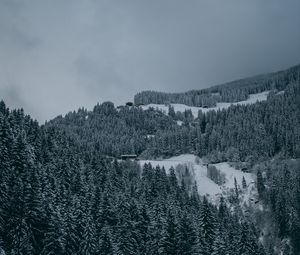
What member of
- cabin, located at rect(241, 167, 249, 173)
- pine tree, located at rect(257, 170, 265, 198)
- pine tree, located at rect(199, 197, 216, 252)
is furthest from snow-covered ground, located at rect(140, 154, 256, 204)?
pine tree, located at rect(199, 197, 216, 252)

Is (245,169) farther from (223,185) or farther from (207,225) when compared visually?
(207,225)

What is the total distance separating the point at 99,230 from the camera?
85.4 metres

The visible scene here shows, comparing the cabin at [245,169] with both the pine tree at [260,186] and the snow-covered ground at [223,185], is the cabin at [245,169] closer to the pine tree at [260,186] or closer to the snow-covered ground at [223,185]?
the snow-covered ground at [223,185]

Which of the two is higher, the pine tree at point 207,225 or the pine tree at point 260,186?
the pine tree at point 260,186

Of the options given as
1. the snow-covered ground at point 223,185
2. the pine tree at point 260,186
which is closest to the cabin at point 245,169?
the snow-covered ground at point 223,185

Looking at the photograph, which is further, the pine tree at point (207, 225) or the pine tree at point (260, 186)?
the pine tree at point (260, 186)

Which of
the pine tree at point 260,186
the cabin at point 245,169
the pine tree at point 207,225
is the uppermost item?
the cabin at point 245,169

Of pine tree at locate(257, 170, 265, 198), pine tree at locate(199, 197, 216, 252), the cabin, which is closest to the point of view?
pine tree at locate(199, 197, 216, 252)

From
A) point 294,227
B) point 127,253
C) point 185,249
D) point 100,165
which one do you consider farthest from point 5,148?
point 294,227

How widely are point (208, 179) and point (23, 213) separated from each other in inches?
5165

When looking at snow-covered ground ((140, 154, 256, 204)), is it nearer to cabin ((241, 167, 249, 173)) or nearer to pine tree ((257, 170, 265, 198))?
cabin ((241, 167, 249, 173))

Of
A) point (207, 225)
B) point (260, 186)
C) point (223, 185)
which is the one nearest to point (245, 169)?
point (223, 185)

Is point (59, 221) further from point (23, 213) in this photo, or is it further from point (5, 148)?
point (5, 148)

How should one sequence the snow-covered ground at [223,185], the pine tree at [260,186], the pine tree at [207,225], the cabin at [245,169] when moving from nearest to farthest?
the pine tree at [207,225] → the pine tree at [260,186] → the snow-covered ground at [223,185] → the cabin at [245,169]
